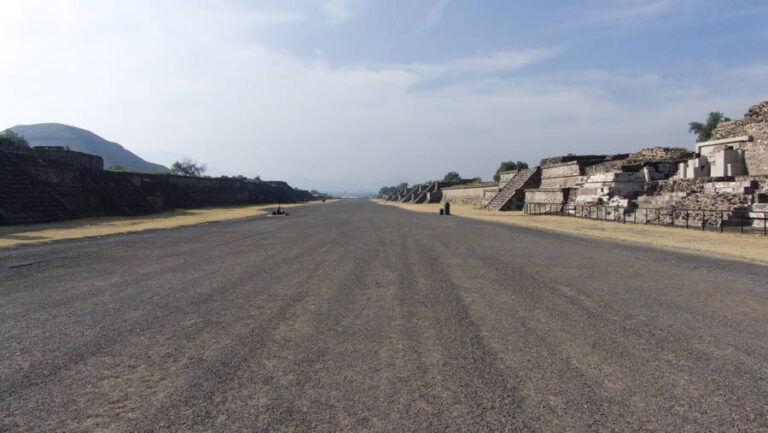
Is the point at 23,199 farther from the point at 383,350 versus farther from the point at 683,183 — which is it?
the point at 683,183

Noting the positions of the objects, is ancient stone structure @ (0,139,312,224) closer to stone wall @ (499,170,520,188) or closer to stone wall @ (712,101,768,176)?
stone wall @ (499,170,520,188)

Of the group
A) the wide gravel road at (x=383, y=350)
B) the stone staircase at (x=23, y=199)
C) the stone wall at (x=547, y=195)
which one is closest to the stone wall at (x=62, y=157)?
the stone staircase at (x=23, y=199)

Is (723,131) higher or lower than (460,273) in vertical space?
higher

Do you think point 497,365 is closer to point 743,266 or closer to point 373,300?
point 373,300

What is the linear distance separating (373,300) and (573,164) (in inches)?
1108

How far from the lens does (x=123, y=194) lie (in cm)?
2592

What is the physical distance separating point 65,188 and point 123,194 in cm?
373

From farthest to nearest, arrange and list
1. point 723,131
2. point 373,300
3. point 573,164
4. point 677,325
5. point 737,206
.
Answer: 1. point 573,164
2. point 723,131
3. point 737,206
4. point 373,300
5. point 677,325

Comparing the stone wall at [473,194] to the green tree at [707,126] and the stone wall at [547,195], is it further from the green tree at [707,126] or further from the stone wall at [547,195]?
the green tree at [707,126]

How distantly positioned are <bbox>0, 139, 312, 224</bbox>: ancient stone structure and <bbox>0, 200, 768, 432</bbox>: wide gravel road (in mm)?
15371

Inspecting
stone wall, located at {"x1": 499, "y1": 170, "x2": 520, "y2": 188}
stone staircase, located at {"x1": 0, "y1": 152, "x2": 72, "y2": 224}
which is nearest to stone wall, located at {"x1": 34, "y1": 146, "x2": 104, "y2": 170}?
stone staircase, located at {"x1": 0, "y1": 152, "x2": 72, "y2": 224}

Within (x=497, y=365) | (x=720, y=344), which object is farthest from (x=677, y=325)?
(x=497, y=365)

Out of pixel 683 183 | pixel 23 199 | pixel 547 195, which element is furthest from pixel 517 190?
pixel 23 199

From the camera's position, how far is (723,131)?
65.1 ft
